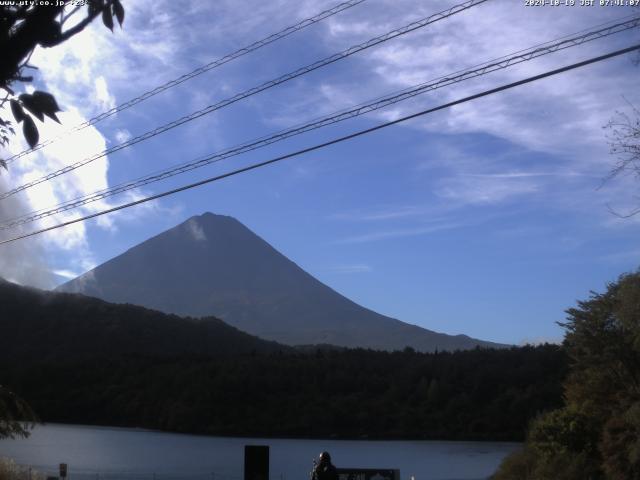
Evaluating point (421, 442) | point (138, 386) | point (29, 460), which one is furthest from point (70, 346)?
point (29, 460)


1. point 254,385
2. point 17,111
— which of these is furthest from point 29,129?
point 254,385

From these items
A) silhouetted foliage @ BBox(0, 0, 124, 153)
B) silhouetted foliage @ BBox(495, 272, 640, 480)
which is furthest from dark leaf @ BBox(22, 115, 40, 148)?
silhouetted foliage @ BBox(495, 272, 640, 480)

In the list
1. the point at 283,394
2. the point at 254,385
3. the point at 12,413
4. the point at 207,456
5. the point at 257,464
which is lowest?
the point at 257,464

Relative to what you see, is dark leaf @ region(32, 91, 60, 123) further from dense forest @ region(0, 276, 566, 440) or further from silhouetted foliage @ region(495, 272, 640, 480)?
dense forest @ region(0, 276, 566, 440)

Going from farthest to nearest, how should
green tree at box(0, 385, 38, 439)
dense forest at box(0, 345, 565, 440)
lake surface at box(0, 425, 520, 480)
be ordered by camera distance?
dense forest at box(0, 345, 565, 440) < lake surface at box(0, 425, 520, 480) < green tree at box(0, 385, 38, 439)

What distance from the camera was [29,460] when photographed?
4634cm

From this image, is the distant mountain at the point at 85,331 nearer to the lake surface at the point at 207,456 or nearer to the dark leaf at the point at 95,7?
the lake surface at the point at 207,456

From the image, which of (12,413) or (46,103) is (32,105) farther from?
(12,413)

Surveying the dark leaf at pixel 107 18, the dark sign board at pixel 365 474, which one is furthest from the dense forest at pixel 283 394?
the dark leaf at pixel 107 18

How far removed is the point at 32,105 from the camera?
3.50 metres

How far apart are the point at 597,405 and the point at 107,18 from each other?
27.2m

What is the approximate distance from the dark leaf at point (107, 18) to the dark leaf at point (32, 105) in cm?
→ 44

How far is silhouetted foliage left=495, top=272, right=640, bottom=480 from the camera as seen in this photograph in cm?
2464

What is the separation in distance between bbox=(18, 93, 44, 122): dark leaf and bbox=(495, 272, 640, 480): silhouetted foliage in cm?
2265
